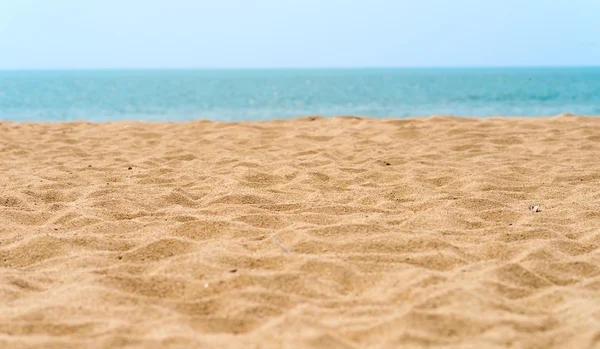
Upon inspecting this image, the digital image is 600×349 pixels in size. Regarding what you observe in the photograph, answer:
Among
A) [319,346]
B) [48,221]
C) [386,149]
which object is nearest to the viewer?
[319,346]

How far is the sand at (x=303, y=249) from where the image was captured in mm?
2002

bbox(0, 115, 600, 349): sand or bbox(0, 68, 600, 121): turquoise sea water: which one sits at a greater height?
bbox(0, 115, 600, 349): sand

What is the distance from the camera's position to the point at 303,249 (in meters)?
2.72

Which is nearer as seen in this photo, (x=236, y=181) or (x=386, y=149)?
(x=236, y=181)

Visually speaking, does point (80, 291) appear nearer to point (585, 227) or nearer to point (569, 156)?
point (585, 227)

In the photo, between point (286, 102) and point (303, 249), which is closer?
point (303, 249)

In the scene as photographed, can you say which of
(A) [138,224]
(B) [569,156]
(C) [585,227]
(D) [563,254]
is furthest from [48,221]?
(B) [569,156]

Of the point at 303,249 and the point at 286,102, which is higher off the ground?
the point at 303,249

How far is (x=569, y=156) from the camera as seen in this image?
493 cm

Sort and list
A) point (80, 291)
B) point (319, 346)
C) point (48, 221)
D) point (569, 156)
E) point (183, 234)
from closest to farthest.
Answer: point (319, 346), point (80, 291), point (183, 234), point (48, 221), point (569, 156)

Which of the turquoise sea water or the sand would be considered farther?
the turquoise sea water

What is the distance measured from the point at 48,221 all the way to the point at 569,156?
4077 millimetres

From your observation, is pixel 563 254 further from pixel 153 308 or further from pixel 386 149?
pixel 386 149

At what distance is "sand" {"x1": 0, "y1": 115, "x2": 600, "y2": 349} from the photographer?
2002 millimetres
